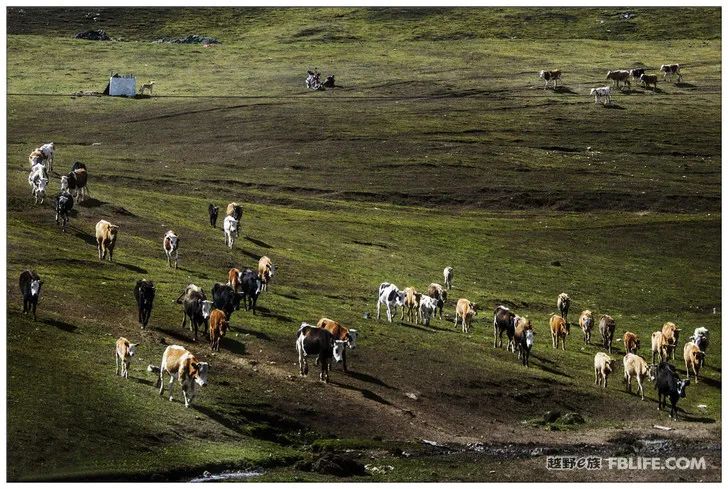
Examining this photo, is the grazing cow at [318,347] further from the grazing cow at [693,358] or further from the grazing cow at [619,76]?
the grazing cow at [619,76]

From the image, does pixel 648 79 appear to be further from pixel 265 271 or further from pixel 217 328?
pixel 217 328

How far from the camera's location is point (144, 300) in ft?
153

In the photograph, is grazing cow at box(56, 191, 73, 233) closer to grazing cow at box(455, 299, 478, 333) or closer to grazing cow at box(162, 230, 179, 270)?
grazing cow at box(162, 230, 179, 270)

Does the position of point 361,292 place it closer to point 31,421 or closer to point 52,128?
point 31,421

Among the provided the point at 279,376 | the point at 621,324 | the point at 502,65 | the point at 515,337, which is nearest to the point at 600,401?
the point at 515,337

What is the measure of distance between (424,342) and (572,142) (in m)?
72.0

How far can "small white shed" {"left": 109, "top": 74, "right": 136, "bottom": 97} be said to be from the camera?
450ft

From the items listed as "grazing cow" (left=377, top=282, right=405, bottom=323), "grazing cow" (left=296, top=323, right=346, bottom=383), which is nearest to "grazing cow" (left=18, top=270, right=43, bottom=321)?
"grazing cow" (left=296, top=323, right=346, bottom=383)

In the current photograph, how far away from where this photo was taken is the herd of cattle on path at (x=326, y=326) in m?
40.9

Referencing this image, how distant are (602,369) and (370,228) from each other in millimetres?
34904

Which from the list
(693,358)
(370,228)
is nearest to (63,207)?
(370,228)

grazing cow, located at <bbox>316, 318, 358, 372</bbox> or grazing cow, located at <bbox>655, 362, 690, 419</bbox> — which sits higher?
grazing cow, located at <bbox>316, 318, 358, 372</bbox>

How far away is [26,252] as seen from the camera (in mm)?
55188

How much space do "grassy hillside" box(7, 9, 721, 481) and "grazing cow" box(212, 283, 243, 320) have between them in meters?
0.90
